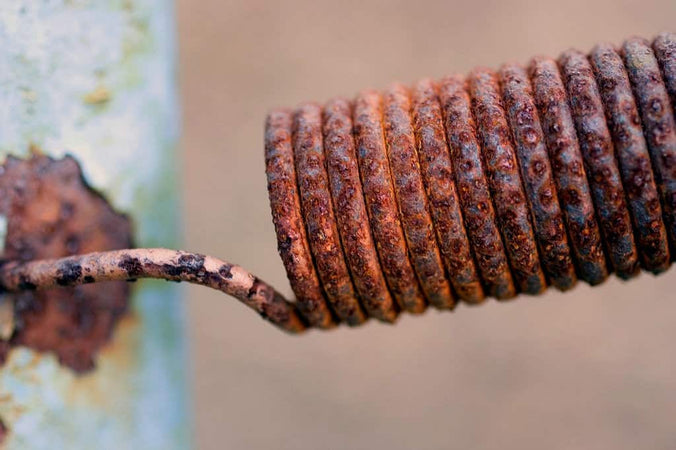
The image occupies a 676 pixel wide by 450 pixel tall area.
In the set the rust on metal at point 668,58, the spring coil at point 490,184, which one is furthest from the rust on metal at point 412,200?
the rust on metal at point 668,58

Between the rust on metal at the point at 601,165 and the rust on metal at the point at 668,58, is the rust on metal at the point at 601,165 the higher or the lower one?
the lower one

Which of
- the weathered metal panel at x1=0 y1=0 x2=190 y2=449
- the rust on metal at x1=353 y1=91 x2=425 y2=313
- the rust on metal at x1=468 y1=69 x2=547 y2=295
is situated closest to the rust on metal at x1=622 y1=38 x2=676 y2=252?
the rust on metal at x1=468 y1=69 x2=547 y2=295

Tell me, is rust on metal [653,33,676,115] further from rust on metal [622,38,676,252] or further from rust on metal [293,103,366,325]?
rust on metal [293,103,366,325]

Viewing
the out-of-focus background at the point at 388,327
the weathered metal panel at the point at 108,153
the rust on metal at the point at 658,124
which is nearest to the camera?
the rust on metal at the point at 658,124

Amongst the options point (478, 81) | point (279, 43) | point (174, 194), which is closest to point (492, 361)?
point (279, 43)

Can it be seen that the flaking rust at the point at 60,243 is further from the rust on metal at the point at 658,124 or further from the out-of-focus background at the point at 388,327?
the out-of-focus background at the point at 388,327

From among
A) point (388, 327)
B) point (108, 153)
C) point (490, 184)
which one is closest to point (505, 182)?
point (490, 184)

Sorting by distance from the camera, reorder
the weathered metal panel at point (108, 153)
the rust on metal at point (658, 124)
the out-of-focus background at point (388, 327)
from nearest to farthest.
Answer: the rust on metal at point (658, 124)
the weathered metal panel at point (108, 153)
the out-of-focus background at point (388, 327)
